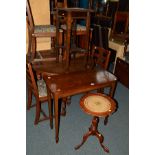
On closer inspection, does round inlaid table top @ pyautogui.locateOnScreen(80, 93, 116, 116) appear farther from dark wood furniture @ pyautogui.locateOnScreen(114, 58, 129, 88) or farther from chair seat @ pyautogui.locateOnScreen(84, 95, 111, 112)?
dark wood furniture @ pyautogui.locateOnScreen(114, 58, 129, 88)

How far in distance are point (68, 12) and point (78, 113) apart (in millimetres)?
1437

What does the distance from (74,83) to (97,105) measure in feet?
1.14

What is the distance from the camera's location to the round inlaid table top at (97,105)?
1.78m

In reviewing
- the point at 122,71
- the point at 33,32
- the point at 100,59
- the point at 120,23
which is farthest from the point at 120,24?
the point at 33,32

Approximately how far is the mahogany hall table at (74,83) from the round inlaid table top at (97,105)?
103mm

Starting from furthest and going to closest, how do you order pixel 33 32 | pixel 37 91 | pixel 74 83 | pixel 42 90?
pixel 33 32 < pixel 42 90 < pixel 37 91 < pixel 74 83

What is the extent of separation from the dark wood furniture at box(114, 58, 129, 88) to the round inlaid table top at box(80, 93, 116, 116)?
1541mm

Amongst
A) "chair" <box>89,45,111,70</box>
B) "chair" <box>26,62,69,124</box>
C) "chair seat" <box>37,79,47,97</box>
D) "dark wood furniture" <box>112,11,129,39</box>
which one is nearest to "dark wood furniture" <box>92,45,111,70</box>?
"chair" <box>89,45,111,70</box>

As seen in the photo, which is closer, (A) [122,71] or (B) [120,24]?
(A) [122,71]

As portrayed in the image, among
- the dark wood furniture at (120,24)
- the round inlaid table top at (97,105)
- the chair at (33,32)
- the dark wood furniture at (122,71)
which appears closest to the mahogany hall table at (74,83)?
the round inlaid table top at (97,105)

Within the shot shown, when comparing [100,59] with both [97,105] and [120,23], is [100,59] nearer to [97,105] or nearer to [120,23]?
[97,105]

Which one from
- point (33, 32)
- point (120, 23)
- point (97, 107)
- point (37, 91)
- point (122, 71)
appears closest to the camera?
point (97, 107)

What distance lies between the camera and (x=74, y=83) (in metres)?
1.98

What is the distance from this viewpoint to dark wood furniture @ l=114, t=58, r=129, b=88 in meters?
3.40
